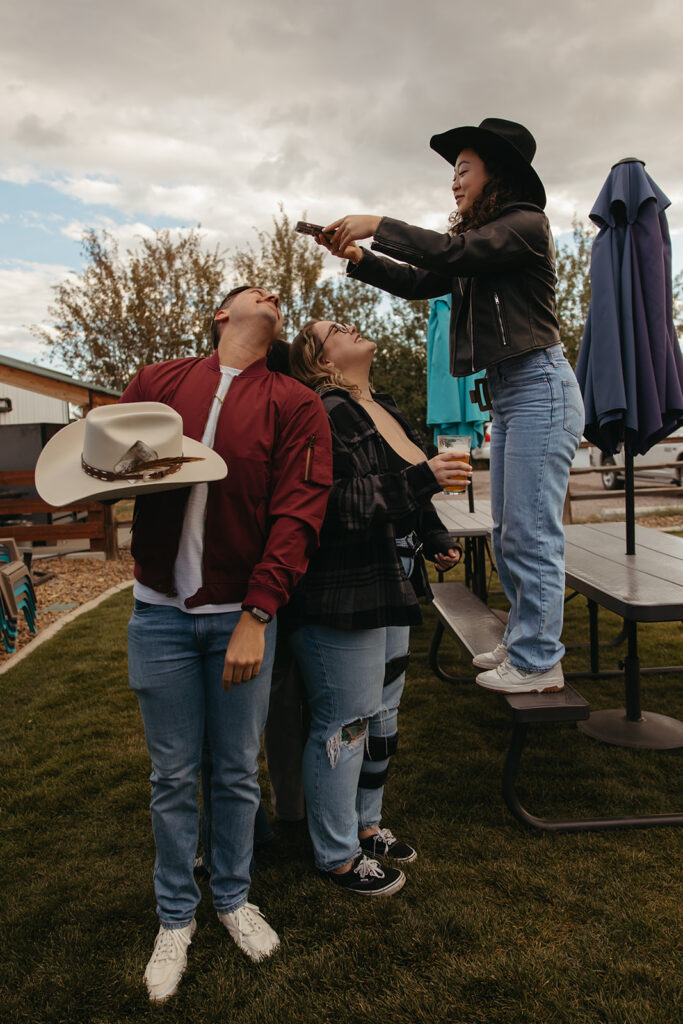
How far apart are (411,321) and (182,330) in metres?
7.84

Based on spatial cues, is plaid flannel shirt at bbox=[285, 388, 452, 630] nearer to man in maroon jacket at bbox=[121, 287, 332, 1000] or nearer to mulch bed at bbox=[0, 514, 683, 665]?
man in maroon jacket at bbox=[121, 287, 332, 1000]

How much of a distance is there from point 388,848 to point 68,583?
704 centimetres

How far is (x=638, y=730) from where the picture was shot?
3498 mm

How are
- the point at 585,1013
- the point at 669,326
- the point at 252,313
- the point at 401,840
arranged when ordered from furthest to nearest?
the point at 669,326, the point at 401,840, the point at 252,313, the point at 585,1013

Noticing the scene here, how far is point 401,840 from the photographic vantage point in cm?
270

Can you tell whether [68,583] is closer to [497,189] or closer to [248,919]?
[248,919]

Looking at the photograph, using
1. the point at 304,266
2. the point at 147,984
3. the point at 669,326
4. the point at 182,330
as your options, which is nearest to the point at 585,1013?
the point at 147,984

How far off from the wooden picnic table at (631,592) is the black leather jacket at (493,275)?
104cm

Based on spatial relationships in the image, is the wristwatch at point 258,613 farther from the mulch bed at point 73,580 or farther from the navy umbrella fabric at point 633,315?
the mulch bed at point 73,580

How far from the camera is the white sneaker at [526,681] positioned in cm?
250

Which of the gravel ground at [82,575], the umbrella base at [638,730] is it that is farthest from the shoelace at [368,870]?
the gravel ground at [82,575]

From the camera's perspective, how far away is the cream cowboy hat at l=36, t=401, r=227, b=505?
1799 millimetres

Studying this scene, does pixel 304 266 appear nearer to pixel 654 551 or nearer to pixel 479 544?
pixel 479 544

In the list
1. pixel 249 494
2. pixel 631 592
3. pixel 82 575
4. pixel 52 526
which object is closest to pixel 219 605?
pixel 249 494
